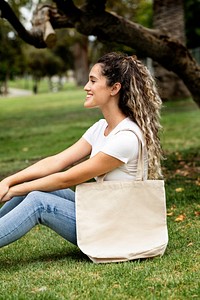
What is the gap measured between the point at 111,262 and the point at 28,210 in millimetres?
631

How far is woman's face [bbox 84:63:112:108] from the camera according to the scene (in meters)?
4.21

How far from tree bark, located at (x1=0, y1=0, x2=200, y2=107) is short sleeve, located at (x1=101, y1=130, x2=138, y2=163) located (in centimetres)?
382

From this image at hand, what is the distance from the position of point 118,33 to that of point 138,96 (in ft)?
12.8

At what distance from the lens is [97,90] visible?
166 inches

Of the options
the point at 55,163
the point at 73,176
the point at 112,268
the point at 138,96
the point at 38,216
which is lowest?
the point at 112,268

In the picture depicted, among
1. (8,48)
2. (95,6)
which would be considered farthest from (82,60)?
(95,6)

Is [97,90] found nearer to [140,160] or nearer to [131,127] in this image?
[131,127]

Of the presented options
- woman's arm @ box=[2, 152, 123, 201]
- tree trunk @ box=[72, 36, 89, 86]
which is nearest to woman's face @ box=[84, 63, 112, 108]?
woman's arm @ box=[2, 152, 123, 201]

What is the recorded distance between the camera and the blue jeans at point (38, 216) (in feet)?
13.4

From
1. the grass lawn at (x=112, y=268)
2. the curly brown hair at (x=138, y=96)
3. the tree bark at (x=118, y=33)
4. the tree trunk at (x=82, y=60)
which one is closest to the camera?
the grass lawn at (x=112, y=268)

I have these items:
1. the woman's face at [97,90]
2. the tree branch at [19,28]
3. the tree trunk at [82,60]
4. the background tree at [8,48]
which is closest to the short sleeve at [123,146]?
the woman's face at [97,90]

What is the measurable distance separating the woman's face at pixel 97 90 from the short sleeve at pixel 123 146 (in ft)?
0.89

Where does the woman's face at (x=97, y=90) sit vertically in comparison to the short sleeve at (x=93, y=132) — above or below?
above

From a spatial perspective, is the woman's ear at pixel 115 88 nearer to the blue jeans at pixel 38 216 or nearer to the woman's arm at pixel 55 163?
the woman's arm at pixel 55 163
